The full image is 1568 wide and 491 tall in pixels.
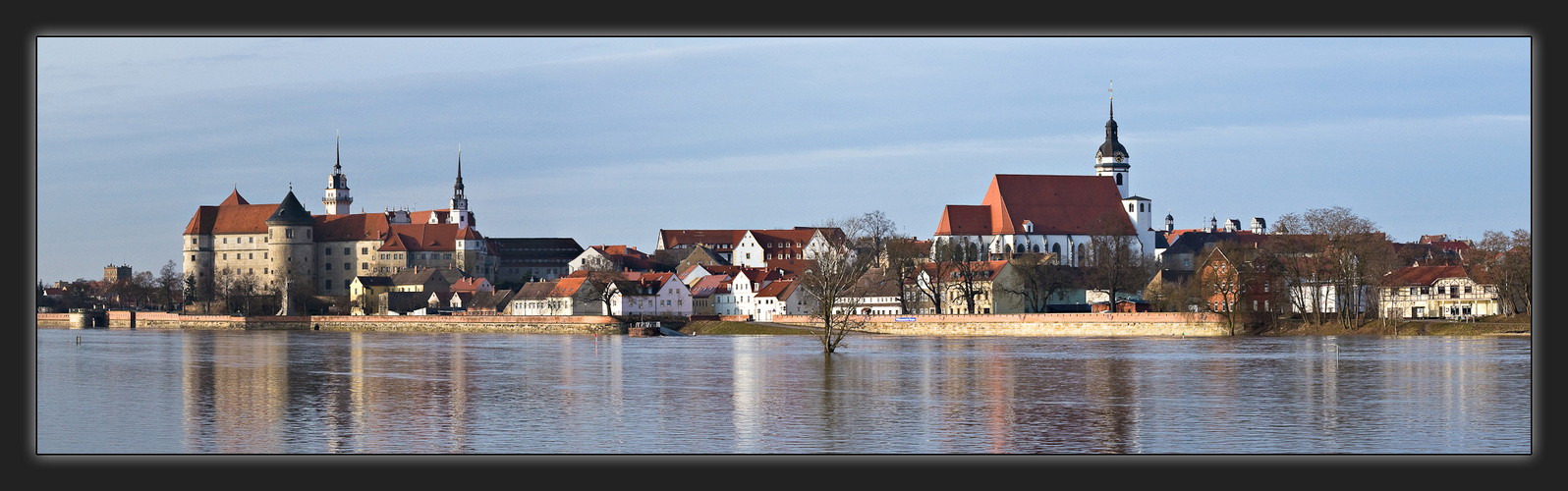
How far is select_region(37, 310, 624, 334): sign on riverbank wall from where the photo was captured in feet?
259

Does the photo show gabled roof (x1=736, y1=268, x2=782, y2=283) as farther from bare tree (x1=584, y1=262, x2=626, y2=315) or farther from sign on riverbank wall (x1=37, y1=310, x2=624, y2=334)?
sign on riverbank wall (x1=37, y1=310, x2=624, y2=334)

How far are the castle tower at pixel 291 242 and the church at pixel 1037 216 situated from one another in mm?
52402

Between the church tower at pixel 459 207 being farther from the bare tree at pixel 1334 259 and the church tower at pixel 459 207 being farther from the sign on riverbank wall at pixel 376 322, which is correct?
the bare tree at pixel 1334 259

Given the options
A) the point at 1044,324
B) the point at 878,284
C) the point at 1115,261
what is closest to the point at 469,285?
the point at 878,284

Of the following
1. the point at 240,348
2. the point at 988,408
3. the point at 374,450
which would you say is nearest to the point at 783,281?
the point at 240,348

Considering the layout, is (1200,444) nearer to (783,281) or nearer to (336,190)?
(783,281)

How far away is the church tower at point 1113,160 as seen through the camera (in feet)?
368

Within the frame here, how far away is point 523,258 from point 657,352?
82231 mm

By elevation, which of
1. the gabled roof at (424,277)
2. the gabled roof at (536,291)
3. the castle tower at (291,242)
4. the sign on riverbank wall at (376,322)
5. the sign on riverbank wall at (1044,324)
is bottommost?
the sign on riverbank wall at (376,322)

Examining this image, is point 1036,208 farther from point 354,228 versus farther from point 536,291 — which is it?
point 354,228

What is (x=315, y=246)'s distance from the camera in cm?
12631

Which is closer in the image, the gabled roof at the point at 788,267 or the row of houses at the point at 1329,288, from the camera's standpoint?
the row of houses at the point at 1329,288

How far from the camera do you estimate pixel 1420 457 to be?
16438mm

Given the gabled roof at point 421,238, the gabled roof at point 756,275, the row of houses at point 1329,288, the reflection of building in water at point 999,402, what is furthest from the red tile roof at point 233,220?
the reflection of building in water at point 999,402
